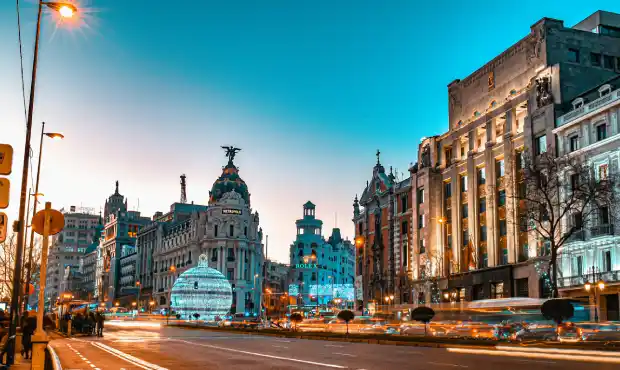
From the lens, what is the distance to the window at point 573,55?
62.4 m

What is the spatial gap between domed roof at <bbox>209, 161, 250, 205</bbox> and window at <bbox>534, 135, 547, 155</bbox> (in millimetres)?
89558

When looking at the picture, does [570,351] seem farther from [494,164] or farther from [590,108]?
→ [494,164]

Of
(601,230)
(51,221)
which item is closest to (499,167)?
(601,230)

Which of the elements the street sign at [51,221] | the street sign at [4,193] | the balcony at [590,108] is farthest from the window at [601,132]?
the street sign at [4,193]

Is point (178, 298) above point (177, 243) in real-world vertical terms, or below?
below

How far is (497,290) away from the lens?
63531 millimetres

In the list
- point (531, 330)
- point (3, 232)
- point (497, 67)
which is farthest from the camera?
point (497, 67)

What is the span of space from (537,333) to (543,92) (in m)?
30.5

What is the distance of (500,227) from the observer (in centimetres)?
6425

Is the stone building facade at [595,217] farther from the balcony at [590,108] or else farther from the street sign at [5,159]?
the street sign at [5,159]

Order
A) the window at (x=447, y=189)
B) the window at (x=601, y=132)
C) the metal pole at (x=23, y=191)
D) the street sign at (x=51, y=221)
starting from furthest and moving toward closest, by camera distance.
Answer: the window at (x=447, y=189) < the window at (x=601, y=132) < the metal pole at (x=23, y=191) < the street sign at (x=51, y=221)

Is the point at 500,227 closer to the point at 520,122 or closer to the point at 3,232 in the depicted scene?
the point at 520,122

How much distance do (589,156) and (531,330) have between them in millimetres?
21808

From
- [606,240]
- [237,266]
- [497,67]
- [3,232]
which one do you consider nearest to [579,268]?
[606,240]
